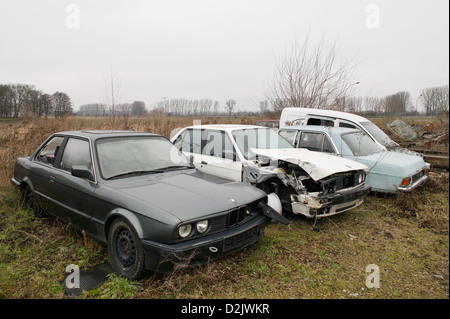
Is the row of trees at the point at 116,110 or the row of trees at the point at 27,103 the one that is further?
the row of trees at the point at 116,110

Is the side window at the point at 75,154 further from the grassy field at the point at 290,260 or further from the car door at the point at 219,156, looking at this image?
the car door at the point at 219,156

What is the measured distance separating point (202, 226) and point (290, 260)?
4.85ft

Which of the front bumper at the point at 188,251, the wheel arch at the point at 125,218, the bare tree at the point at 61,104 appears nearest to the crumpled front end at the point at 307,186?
the front bumper at the point at 188,251

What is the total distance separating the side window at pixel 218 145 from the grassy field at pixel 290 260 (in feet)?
5.16

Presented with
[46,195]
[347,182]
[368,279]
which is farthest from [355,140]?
[46,195]

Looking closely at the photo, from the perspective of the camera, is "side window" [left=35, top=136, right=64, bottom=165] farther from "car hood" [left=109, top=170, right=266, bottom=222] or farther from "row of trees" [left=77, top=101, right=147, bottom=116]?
"row of trees" [left=77, top=101, right=147, bottom=116]

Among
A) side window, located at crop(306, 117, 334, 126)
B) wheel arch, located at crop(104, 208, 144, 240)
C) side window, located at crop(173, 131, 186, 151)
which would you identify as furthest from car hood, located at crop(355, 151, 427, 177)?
wheel arch, located at crop(104, 208, 144, 240)

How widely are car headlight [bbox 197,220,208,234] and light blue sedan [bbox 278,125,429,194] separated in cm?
439

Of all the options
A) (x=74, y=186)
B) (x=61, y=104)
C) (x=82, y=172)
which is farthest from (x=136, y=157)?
(x=61, y=104)

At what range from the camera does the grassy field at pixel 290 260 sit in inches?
113

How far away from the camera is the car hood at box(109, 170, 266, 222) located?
2818 mm

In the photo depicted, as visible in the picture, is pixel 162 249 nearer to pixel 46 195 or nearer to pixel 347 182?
pixel 46 195

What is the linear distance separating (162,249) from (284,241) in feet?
7.10

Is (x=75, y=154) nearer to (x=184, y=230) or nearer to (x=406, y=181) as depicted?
(x=184, y=230)
